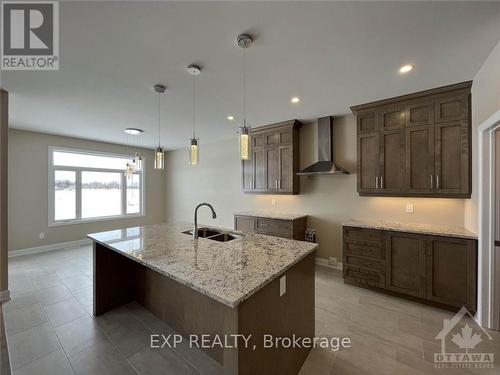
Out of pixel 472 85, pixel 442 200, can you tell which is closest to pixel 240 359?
pixel 442 200

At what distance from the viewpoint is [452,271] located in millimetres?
2391

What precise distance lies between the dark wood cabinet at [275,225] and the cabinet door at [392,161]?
1469 millimetres

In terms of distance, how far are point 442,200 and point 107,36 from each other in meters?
4.31

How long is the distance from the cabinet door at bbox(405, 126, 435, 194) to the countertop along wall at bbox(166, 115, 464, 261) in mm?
432

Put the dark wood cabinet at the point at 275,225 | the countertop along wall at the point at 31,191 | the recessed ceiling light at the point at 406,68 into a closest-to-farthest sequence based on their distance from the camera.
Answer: the recessed ceiling light at the point at 406,68 < the dark wood cabinet at the point at 275,225 < the countertop along wall at the point at 31,191


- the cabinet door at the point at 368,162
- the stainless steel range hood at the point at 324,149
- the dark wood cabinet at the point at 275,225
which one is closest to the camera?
the cabinet door at the point at 368,162

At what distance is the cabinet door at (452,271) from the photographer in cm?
228

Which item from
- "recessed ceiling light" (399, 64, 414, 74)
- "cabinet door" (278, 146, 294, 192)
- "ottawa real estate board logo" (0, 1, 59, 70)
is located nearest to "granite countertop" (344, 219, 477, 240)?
"cabinet door" (278, 146, 294, 192)

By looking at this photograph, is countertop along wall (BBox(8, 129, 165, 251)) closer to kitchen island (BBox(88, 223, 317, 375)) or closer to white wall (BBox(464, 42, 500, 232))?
kitchen island (BBox(88, 223, 317, 375))

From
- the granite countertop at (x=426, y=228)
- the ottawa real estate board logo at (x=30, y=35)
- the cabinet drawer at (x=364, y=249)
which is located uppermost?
the ottawa real estate board logo at (x=30, y=35)

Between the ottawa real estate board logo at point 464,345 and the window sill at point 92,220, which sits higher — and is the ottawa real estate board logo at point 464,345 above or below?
below

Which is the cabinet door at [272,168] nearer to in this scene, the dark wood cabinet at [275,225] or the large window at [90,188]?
the dark wood cabinet at [275,225]

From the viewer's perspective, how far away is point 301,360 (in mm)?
1723

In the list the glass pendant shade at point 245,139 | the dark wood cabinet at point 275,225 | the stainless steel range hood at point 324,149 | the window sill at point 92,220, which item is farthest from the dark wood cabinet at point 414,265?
the window sill at point 92,220
